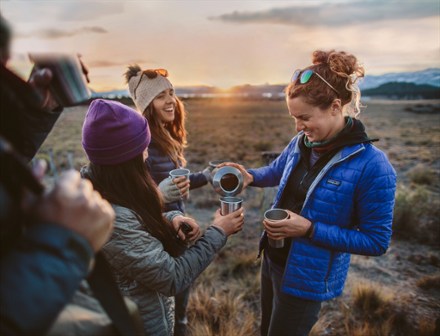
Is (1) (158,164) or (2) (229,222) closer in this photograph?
(2) (229,222)

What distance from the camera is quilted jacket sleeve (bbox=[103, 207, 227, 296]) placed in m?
1.48

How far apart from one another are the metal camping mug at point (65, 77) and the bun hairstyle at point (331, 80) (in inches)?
55.4

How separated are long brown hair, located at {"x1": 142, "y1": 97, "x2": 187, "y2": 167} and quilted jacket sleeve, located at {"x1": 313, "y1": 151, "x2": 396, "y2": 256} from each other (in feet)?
5.18

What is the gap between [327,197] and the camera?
1950 mm

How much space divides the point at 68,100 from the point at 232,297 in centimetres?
337

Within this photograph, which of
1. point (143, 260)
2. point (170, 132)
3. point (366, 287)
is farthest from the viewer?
point (366, 287)

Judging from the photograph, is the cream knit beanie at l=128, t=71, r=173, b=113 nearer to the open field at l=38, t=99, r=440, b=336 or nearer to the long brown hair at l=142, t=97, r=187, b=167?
the long brown hair at l=142, t=97, r=187, b=167

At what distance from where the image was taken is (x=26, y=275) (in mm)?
674

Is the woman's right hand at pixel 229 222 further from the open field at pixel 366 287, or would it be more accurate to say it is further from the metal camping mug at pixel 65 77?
the open field at pixel 366 287

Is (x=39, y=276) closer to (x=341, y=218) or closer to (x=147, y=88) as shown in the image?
(x=341, y=218)

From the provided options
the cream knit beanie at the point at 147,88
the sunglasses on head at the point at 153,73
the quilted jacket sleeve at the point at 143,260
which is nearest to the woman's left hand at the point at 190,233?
the quilted jacket sleeve at the point at 143,260

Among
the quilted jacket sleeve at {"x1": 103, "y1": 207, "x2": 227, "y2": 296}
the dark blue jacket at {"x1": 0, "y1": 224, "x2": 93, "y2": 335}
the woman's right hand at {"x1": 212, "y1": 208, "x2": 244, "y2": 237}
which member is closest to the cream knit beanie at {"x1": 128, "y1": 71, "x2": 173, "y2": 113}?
the woman's right hand at {"x1": 212, "y1": 208, "x2": 244, "y2": 237}

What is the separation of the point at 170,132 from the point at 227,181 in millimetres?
1133

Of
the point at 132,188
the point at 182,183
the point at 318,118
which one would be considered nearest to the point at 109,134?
the point at 132,188
